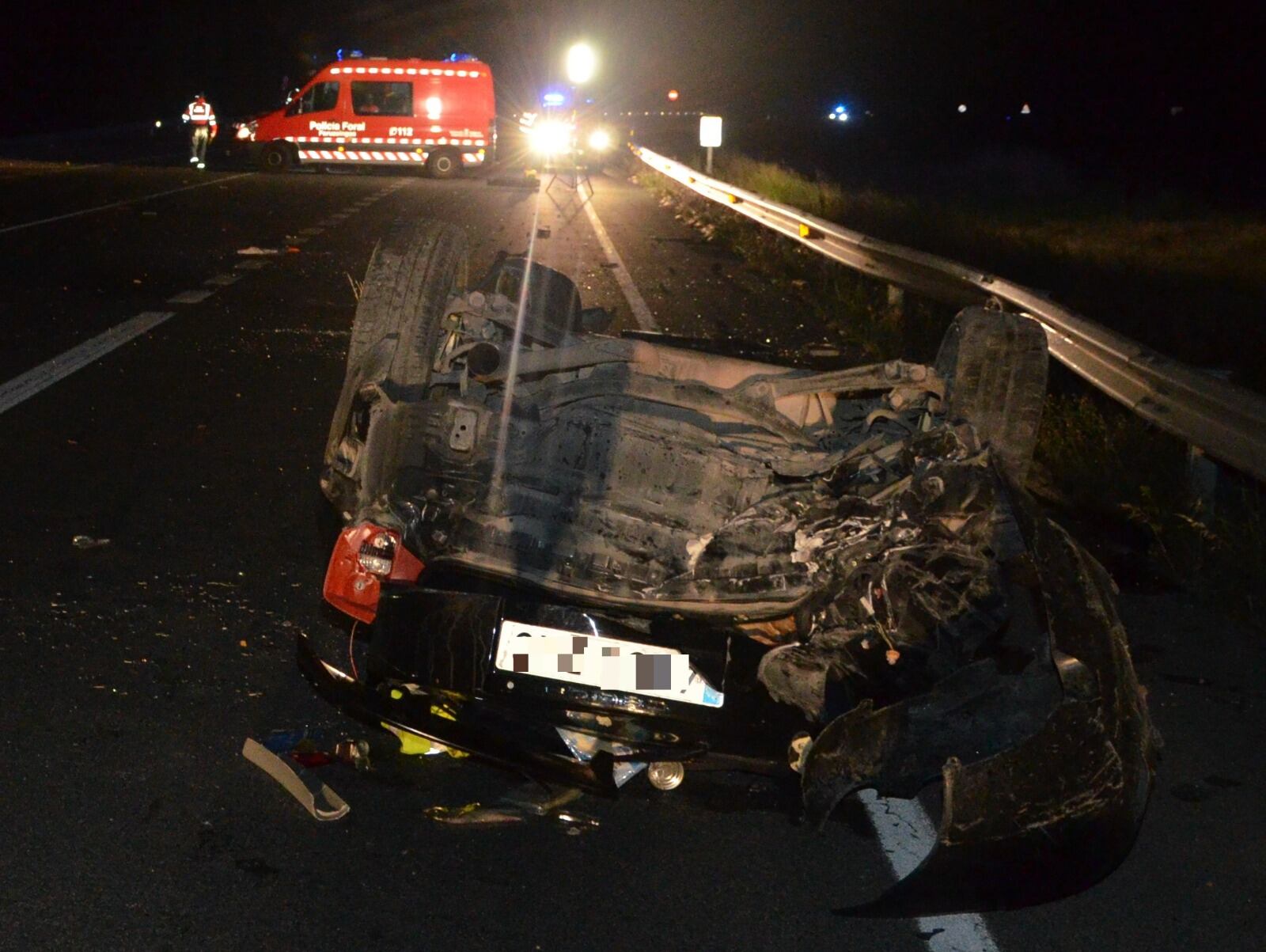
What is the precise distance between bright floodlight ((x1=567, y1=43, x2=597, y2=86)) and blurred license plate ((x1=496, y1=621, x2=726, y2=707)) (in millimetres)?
67152

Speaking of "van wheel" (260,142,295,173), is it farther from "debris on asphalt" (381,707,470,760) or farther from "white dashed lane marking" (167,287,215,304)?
"debris on asphalt" (381,707,470,760)

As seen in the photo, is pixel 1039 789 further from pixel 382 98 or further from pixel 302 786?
pixel 382 98

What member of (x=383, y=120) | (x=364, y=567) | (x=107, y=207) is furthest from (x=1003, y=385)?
(x=383, y=120)

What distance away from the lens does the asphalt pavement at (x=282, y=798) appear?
370 cm

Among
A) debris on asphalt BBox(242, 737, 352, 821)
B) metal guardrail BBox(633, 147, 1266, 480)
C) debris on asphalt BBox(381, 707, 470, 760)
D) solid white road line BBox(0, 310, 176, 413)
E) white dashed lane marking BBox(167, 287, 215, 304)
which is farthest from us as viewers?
white dashed lane marking BBox(167, 287, 215, 304)

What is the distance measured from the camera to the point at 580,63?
227 ft

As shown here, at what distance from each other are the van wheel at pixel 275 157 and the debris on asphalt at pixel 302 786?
3333cm

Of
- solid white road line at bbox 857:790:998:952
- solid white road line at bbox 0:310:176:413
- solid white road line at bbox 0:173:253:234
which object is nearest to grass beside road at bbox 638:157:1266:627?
solid white road line at bbox 857:790:998:952

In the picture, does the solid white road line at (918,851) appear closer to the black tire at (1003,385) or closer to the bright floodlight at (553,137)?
the black tire at (1003,385)

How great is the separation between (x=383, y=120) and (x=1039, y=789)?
114 feet

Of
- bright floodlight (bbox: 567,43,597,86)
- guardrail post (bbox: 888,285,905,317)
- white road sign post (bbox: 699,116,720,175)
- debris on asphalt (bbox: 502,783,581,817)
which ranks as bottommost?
debris on asphalt (bbox: 502,783,581,817)

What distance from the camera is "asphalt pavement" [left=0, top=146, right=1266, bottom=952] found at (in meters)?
3.70

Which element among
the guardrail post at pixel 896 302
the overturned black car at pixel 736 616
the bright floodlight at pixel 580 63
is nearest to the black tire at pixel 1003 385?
the overturned black car at pixel 736 616

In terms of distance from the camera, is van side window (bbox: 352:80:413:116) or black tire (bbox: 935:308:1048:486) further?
van side window (bbox: 352:80:413:116)
